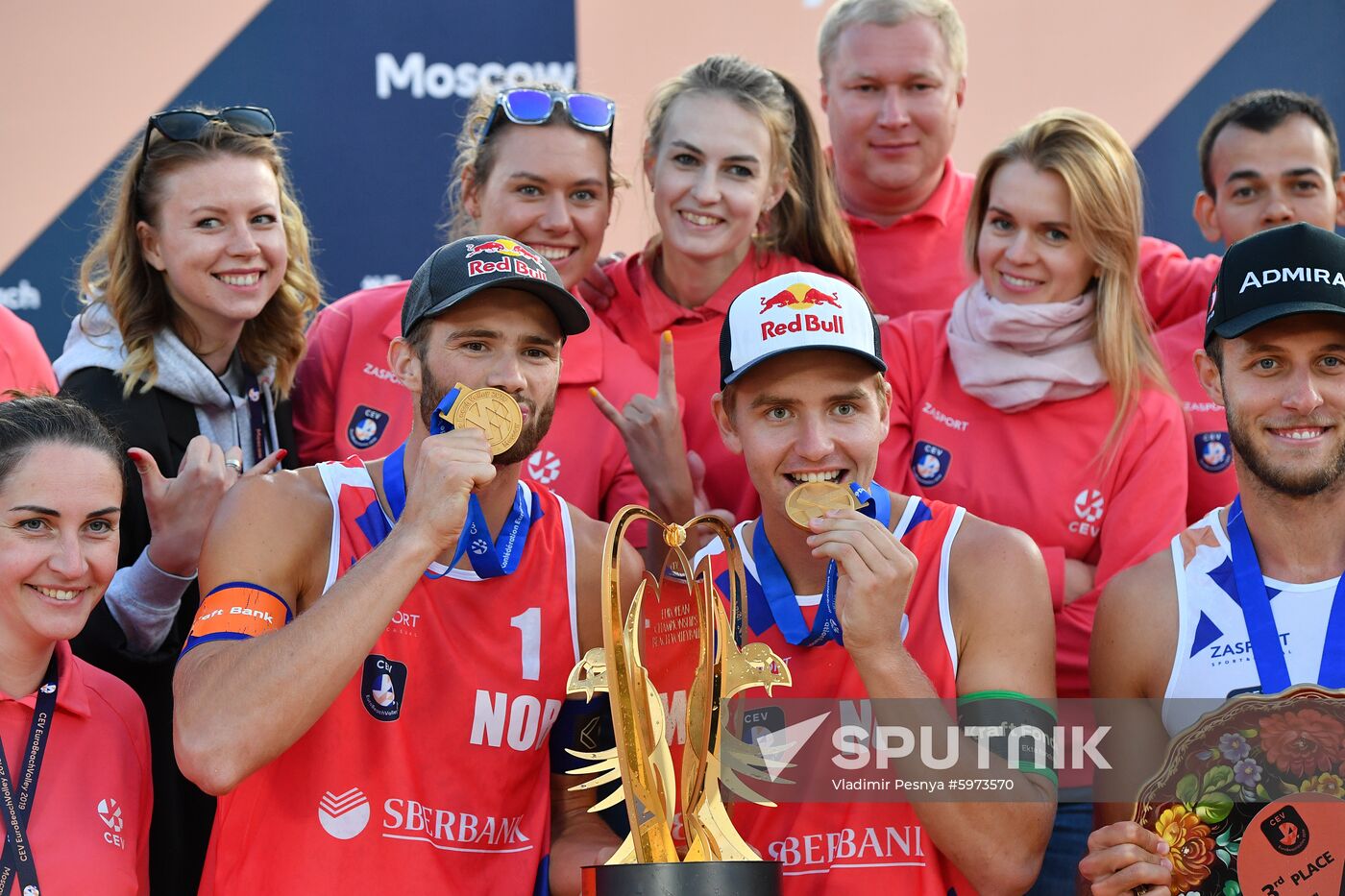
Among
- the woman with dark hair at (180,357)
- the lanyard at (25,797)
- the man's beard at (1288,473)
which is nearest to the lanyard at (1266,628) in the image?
the man's beard at (1288,473)

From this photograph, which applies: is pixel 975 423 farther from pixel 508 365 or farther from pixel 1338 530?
pixel 508 365

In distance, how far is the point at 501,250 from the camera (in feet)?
10.2

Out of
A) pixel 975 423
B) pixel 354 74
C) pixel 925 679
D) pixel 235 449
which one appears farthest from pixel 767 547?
pixel 354 74

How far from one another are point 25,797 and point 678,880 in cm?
132

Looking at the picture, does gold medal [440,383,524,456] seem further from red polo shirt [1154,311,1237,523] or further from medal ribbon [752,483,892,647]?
red polo shirt [1154,311,1237,523]

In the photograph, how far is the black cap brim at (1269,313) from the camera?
9.67ft

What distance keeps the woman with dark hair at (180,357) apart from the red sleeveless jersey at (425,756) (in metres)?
0.62

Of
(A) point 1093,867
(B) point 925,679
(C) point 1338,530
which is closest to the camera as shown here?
(A) point 1093,867

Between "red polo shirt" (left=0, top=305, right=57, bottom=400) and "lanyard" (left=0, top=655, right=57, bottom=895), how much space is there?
1058 millimetres

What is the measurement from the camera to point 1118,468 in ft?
12.7

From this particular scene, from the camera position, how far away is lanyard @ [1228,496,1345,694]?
2883mm

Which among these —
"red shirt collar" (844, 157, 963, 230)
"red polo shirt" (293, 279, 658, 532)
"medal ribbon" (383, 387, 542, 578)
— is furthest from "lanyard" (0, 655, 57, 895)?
"red shirt collar" (844, 157, 963, 230)

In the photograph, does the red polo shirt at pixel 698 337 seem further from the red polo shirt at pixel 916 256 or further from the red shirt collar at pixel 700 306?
the red polo shirt at pixel 916 256

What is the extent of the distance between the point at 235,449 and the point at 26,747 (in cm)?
98
